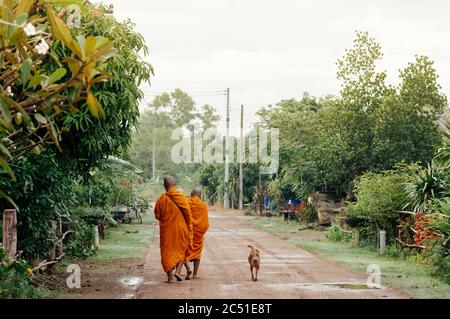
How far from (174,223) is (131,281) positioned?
4.17 feet

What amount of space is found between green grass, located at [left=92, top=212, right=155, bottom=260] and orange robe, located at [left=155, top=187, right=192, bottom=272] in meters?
4.54

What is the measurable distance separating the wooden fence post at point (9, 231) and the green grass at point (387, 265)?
5.94m

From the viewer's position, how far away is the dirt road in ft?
41.3

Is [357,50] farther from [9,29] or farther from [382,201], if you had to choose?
[9,29]

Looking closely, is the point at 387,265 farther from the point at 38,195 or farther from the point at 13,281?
the point at 13,281

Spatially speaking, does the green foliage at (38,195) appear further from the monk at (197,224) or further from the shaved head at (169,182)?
the monk at (197,224)

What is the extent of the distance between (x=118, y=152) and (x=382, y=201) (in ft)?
27.9

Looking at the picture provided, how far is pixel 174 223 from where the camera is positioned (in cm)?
1457

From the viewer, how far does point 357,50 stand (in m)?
25.7

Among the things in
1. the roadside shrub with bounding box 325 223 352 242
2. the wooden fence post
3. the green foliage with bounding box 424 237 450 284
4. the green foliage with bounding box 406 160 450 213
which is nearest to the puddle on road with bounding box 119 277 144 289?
the wooden fence post

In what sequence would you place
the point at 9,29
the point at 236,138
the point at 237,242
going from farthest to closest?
the point at 236,138 < the point at 237,242 < the point at 9,29

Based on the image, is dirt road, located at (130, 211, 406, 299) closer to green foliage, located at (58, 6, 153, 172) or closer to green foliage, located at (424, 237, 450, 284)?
green foliage, located at (424, 237, 450, 284)

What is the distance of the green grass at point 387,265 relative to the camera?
43.8ft
